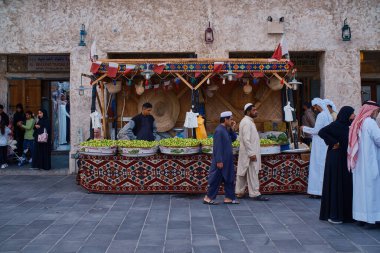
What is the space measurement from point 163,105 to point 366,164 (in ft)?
20.1

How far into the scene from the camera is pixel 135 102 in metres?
11.1

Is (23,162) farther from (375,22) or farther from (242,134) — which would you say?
(375,22)

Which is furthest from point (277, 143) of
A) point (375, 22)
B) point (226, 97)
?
point (375, 22)

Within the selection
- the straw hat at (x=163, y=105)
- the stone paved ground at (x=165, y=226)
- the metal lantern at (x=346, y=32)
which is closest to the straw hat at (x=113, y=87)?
the straw hat at (x=163, y=105)

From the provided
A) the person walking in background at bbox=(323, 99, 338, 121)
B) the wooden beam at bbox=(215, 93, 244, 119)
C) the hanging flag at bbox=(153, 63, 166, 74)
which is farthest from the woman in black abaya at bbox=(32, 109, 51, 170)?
the person walking in background at bbox=(323, 99, 338, 121)

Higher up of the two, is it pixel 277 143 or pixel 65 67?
pixel 65 67

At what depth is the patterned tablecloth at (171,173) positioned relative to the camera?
841 cm

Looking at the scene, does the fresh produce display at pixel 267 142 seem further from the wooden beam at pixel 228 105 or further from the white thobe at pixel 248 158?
the wooden beam at pixel 228 105

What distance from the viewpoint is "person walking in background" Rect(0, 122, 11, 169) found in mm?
11703

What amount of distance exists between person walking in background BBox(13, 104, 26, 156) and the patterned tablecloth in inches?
216

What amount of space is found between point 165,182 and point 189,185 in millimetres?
482

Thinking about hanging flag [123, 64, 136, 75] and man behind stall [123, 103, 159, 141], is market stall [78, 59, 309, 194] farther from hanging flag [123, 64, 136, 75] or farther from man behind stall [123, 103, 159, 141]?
man behind stall [123, 103, 159, 141]

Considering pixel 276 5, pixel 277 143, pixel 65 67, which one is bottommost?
pixel 277 143

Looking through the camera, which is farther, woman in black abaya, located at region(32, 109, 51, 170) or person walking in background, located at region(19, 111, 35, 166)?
person walking in background, located at region(19, 111, 35, 166)
